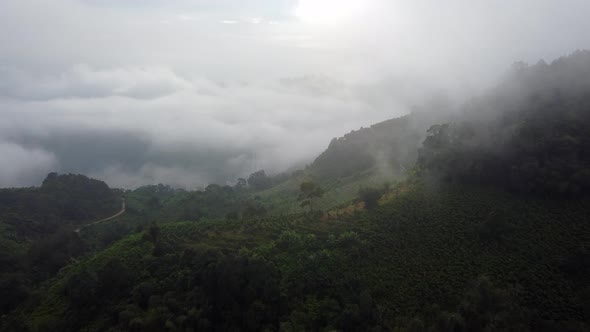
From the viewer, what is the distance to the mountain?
2173 cm

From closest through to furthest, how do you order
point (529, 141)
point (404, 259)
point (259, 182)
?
point (404, 259), point (529, 141), point (259, 182)

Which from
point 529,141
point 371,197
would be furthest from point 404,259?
point 529,141

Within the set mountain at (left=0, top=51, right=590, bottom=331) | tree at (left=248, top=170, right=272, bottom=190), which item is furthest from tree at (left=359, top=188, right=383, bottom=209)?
tree at (left=248, top=170, right=272, bottom=190)

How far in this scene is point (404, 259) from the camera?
26.6 metres

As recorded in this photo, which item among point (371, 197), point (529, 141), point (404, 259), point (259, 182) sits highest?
point (259, 182)

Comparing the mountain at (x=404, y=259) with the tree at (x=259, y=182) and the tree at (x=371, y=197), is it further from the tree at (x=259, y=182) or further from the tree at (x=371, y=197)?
the tree at (x=259, y=182)

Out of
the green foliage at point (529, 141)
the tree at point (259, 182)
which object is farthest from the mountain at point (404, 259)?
the tree at point (259, 182)

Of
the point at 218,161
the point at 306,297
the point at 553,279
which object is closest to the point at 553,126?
the point at 553,279

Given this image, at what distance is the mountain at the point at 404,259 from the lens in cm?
2173

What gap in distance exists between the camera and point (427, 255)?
26.6 metres

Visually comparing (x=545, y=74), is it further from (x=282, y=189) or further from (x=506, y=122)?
(x=282, y=189)

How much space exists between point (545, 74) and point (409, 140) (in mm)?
22094

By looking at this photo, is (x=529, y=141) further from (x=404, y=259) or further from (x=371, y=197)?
(x=404, y=259)

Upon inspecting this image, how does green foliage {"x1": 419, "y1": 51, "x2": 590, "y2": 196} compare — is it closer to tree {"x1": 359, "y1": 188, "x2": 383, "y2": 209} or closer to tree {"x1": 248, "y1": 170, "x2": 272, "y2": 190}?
tree {"x1": 359, "y1": 188, "x2": 383, "y2": 209}
